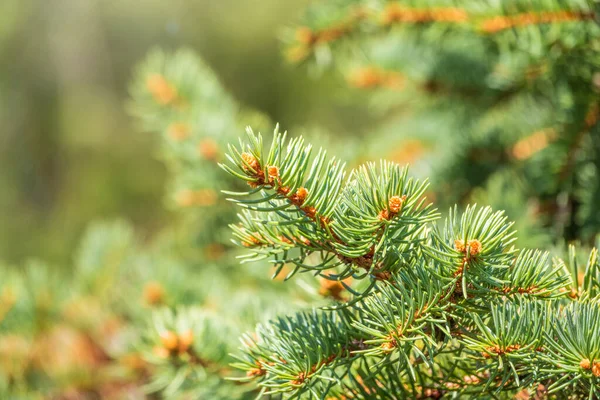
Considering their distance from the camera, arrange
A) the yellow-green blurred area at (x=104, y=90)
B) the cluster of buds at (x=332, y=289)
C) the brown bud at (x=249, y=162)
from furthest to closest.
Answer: the yellow-green blurred area at (x=104, y=90)
the cluster of buds at (x=332, y=289)
the brown bud at (x=249, y=162)

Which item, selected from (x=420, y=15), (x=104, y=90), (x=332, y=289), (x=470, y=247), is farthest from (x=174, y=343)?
(x=104, y=90)

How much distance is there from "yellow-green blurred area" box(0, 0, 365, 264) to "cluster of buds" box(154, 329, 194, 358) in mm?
1884

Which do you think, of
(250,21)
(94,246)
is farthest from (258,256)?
(250,21)

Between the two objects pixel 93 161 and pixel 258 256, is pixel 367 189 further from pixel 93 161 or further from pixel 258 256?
pixel 93 161

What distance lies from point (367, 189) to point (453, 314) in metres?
0.08

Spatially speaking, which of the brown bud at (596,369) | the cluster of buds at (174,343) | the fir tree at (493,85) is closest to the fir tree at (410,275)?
the brown bud at (596,369)

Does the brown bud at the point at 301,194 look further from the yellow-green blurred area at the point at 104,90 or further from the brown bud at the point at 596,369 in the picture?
the yellow-green blurred area at the point at 104,90

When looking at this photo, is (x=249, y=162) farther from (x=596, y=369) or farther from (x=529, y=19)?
(x=529, y=19)

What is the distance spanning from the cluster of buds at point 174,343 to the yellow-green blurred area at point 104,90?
188 cm

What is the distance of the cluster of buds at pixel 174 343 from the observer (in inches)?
15.9

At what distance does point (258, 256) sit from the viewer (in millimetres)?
315

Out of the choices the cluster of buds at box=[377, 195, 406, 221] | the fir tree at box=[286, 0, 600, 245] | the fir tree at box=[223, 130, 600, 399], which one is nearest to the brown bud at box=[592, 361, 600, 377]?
the fir tree at box=[223, 130, 600, 399]

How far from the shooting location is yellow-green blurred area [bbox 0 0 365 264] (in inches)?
102

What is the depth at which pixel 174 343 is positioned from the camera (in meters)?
0.40
